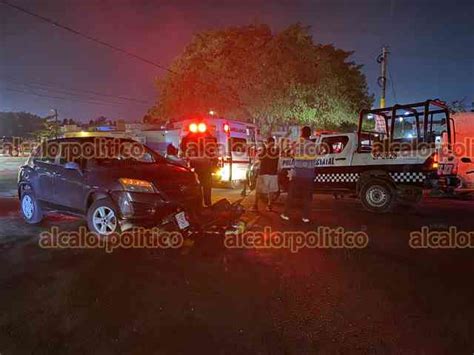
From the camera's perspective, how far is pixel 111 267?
5.13 m

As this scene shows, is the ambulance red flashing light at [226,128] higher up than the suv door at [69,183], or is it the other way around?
the ambulance red flashing light at [226,128]

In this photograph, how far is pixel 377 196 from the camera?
9703 mm

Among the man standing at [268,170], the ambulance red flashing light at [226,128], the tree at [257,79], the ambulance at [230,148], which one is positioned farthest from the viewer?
the tree at [257,79]

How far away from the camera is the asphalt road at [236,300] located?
3.23m

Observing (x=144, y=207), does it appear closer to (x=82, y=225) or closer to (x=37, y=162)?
(x=82, y=225)

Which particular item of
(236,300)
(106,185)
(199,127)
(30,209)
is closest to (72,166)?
(106,185)

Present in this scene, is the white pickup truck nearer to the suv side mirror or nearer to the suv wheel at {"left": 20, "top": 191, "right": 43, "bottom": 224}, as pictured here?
the suv side mirror

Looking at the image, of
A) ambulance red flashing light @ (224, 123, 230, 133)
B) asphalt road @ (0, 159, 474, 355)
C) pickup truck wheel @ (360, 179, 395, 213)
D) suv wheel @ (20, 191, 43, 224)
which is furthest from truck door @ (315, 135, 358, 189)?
suv wheel @ (20, 191, 43, 224)

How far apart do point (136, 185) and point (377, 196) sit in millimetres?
6199

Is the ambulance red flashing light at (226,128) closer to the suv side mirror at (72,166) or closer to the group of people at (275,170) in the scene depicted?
the group of people at (275,170)

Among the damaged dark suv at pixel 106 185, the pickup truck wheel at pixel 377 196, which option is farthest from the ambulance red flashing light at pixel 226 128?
the damaged dark suv at pixel 106 185

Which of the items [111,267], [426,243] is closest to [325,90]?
[426,243]

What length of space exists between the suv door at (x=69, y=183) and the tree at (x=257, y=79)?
15942 millimetres

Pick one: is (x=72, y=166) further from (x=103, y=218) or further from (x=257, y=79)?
(x=257, y=79)
